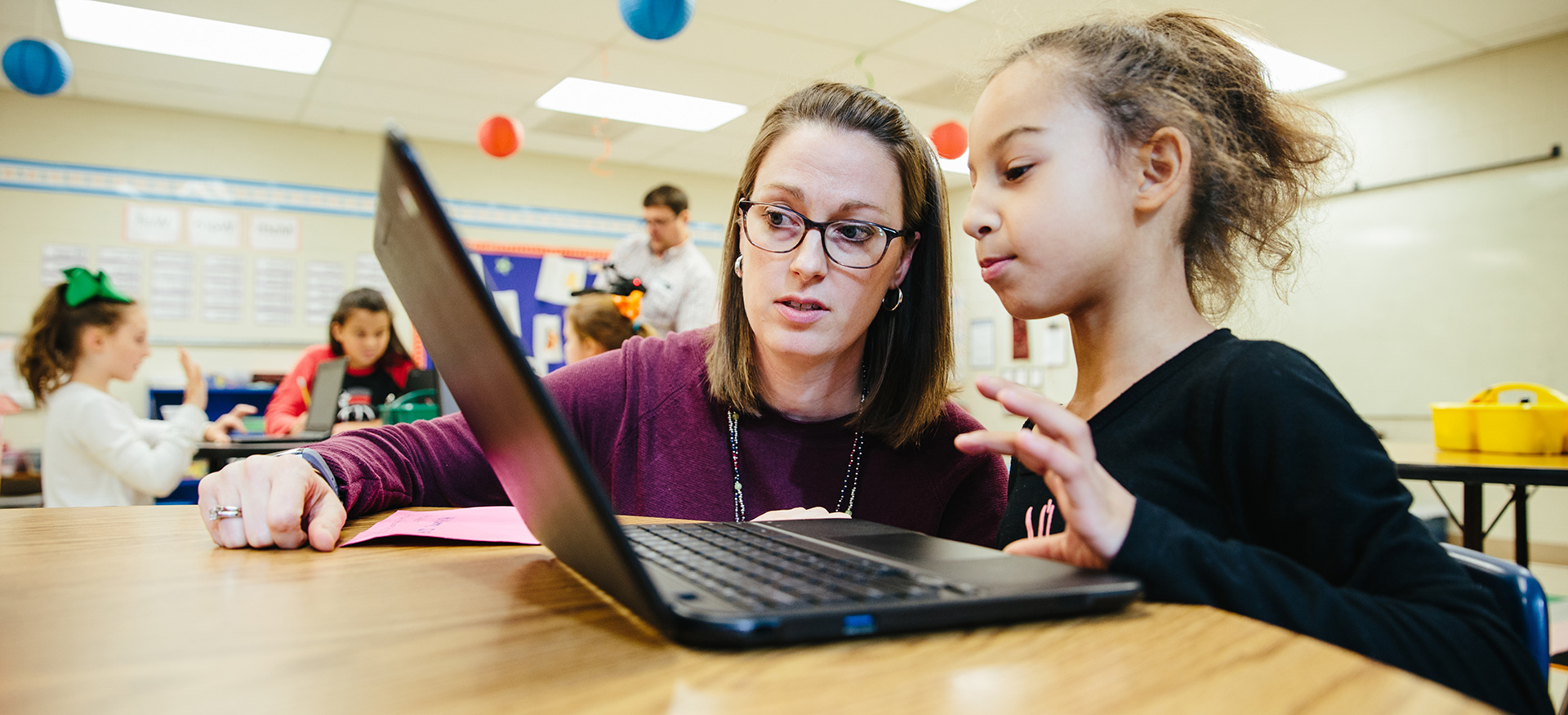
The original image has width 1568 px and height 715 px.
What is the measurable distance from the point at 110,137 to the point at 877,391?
220 inches

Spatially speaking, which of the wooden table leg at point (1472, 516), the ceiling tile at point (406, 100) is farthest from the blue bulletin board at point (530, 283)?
the wooden table leg at point (1472, 516)

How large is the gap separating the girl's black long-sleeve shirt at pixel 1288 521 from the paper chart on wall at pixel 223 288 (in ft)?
18.4

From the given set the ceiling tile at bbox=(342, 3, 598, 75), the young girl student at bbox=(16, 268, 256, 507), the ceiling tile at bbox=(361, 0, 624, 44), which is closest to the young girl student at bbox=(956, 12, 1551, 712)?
the young girl student at bbox=(16, 268, 256, 507)

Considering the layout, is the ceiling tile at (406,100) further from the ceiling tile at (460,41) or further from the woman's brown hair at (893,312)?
the woman's brown hair at (893,312)

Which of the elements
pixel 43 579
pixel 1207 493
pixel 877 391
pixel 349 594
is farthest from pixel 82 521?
pixel 1207 493

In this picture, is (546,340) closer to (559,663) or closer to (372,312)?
(372,312)

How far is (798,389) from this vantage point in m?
1.15

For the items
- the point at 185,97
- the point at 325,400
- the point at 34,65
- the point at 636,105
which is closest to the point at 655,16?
the point at 325,400

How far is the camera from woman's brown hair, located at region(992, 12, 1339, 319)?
0.84m

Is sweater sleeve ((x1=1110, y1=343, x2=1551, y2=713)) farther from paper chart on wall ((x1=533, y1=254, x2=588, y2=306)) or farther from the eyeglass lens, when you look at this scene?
paper chart on wall ((x1=533, y1=254, x2=588, y2=306))

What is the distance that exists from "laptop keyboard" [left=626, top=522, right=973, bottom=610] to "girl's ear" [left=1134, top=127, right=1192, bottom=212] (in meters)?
0.49

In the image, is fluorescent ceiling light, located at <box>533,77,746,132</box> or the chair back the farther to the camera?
fluorescent ceiling light, located at <box>533,77,746,132</box>

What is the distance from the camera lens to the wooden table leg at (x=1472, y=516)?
2.36 metres

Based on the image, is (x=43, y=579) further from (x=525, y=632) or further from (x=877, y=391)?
(x=877, y=391)
